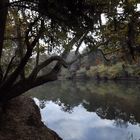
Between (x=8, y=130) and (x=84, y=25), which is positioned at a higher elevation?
(x=84, y=25)

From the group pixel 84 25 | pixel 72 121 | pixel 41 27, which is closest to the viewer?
pixel 84 25

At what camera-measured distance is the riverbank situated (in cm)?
1146

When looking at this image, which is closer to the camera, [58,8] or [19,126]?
[58,8]

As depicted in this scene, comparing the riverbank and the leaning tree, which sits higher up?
the leaning tree

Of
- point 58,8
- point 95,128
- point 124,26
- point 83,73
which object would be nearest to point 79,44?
point 124,26

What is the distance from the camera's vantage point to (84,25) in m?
8.52

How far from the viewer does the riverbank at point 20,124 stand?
37.6 ft

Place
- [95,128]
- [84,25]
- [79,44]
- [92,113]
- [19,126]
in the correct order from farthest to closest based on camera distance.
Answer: [92,113] → [95,128] → [19,126] → [79,44] → [84,25]

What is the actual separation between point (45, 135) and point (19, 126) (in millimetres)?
1197

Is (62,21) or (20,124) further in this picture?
(20,124)

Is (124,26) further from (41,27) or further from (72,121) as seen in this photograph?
(72,121)

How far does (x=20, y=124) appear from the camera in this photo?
1248cm

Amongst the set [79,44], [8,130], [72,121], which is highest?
[79,44]

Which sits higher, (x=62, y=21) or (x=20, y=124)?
(x=62, y=21)
